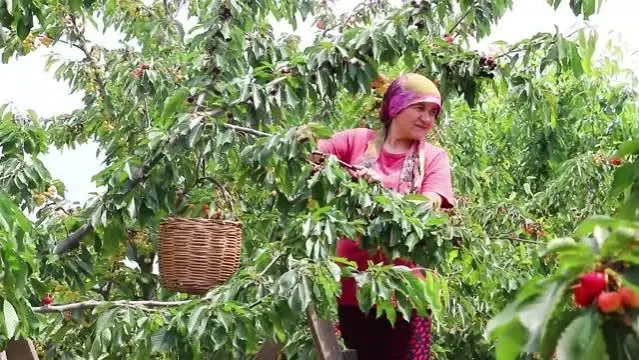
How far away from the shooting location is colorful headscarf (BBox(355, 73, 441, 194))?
2.99m

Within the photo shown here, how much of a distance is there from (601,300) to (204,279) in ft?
7.90

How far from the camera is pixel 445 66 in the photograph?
12.5 feet

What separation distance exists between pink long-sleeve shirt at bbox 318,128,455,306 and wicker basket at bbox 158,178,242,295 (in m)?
0.36

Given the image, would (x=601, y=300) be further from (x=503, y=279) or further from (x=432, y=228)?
(x=503, y=279)

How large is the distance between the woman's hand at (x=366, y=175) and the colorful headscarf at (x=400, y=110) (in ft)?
0.15

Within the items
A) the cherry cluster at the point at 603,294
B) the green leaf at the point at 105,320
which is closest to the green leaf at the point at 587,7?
the green leaf at the point at 105,320

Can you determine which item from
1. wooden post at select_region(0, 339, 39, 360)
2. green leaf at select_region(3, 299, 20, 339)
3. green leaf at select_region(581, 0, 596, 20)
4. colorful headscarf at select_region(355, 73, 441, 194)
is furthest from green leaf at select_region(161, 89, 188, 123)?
green leaf at select_region(581, 0, 596, 20)

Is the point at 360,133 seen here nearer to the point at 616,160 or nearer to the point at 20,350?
the point at 616,160

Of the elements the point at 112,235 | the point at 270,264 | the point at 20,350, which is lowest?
the point at 20,350

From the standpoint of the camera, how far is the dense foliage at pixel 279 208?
2668 mm

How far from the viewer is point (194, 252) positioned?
3283 millimetres

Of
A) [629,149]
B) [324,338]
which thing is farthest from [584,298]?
[324,338]

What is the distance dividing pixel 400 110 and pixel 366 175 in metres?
0.20

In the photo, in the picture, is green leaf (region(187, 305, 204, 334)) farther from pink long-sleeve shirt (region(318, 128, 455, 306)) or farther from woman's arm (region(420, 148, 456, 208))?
woman's arm (region(420, 148, 456, 208))
